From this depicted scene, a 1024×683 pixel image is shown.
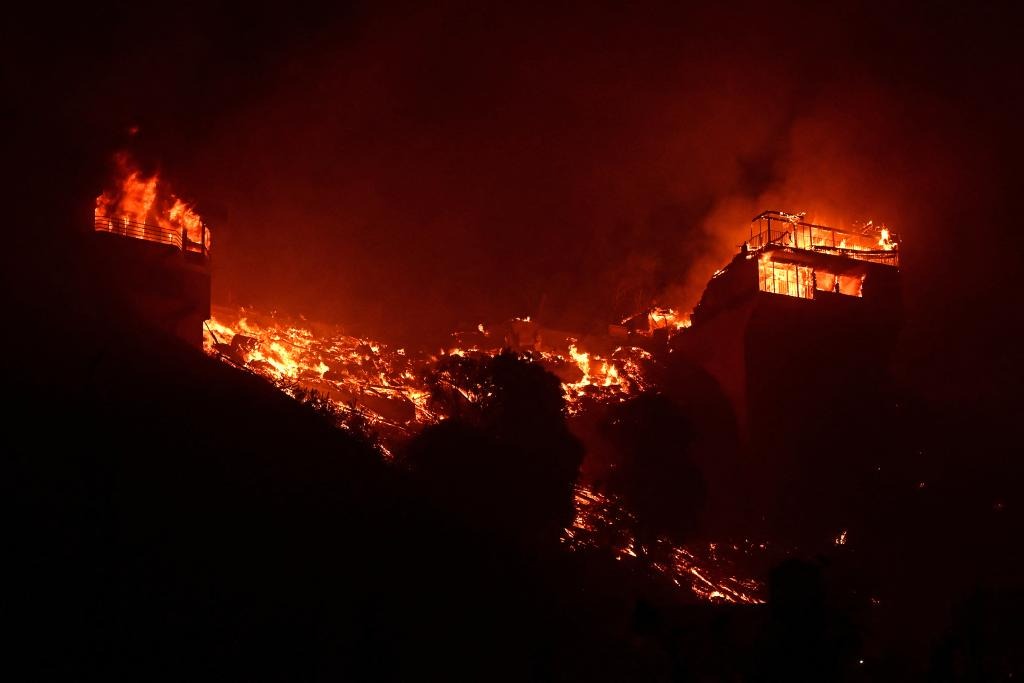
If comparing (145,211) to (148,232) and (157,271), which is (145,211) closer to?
(148,232)

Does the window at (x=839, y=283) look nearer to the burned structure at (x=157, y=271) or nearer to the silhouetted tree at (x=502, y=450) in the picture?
the silhouetted tree at (x=502, y=450)

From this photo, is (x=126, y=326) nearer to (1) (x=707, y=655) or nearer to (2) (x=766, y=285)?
(1) (x=707, y=655)

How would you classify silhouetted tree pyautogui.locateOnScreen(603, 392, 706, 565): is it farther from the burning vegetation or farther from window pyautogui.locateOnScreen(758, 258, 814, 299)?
window pyautogui.locateOnScreen(758, 258, 814, 299)

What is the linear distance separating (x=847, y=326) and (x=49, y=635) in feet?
143

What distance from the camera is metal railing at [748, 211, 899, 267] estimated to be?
158ft

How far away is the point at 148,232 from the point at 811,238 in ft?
115

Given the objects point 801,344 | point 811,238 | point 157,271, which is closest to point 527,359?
point 157,271

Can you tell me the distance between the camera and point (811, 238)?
160ft

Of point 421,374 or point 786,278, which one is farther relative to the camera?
point 786,278

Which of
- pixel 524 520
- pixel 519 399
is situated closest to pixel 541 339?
pixel 519 399

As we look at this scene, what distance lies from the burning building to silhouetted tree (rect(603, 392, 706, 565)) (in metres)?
17.4

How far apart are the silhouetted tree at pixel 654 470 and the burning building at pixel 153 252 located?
17.4 meters

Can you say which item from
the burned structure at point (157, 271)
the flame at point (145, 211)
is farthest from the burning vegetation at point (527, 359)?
the burned structure at point (157, 271)

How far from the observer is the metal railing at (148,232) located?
3189 cm
